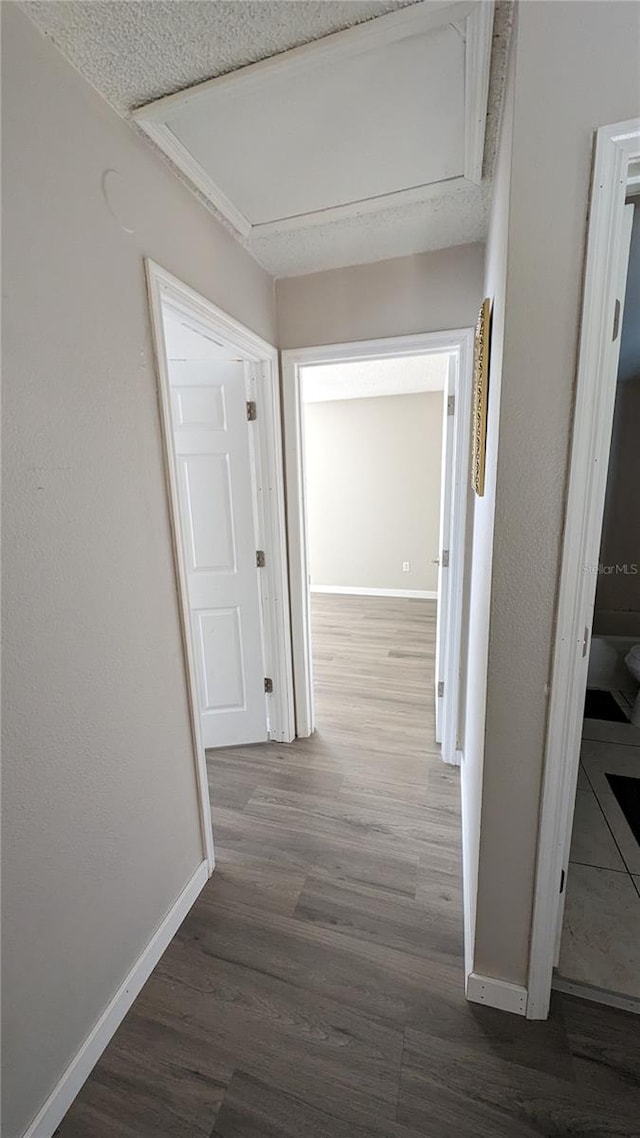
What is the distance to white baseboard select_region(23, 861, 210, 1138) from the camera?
97 cm

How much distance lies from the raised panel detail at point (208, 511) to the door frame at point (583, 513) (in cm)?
164

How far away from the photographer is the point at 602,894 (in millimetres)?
1467

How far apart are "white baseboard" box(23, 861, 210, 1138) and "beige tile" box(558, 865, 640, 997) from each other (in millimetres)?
1215

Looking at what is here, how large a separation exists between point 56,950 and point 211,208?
221 cm

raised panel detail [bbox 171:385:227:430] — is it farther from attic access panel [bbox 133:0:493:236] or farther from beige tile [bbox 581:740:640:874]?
beige tile [bbox 581:740:640:874]

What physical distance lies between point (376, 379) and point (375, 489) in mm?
1378

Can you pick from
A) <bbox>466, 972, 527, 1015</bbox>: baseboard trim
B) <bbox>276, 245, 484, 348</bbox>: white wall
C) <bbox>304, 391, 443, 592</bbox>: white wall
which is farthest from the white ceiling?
<bbox>466, 972, 527, 1015</bbox>: baseboard trim

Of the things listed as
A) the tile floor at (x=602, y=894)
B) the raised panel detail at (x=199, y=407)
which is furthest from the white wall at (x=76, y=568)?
the tile floor at (x=602, y=894)

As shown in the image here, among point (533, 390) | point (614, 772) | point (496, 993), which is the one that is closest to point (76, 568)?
point (533, 390)

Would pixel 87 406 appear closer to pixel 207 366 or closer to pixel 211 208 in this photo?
pixel 211 208

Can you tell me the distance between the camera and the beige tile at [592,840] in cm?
159

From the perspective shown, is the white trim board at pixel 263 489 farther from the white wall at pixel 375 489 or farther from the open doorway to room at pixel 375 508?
the white wall at pixel 375 489

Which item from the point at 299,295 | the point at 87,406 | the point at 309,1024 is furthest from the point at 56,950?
the point at 299,295

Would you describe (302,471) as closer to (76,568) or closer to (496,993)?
(76,568)
